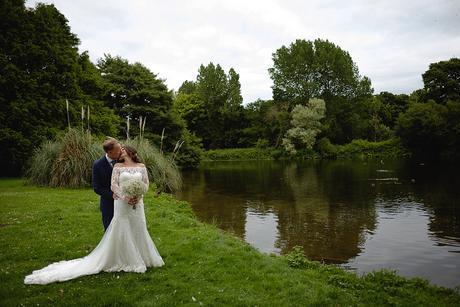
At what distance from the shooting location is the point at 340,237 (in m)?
12.6

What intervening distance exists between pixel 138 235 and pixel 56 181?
1263cm

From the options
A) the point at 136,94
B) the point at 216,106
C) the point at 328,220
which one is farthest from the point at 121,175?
the point at 216,106

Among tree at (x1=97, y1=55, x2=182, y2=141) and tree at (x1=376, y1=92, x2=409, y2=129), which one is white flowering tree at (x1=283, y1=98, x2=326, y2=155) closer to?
tree at (x1=376, y1=92, x2=409, y2=129)

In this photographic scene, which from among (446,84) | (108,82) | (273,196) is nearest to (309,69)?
(446,84)

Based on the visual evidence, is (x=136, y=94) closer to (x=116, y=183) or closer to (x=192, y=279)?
(x=116, y=183)

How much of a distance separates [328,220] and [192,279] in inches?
385

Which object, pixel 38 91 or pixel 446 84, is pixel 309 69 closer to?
pixel 446 84

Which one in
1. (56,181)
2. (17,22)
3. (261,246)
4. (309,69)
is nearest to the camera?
(261,246)

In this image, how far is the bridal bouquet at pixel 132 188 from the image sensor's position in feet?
21.2

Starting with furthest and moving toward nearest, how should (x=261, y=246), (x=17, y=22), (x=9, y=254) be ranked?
(x=17, y=22) → (x=261, y=246) → (x=9, y=254)

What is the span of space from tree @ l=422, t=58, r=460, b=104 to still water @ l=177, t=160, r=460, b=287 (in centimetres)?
4012

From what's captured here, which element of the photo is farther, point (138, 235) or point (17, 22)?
point (17, 22)

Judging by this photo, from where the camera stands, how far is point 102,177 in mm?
7023

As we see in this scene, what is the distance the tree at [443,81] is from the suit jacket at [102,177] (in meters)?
63.4
